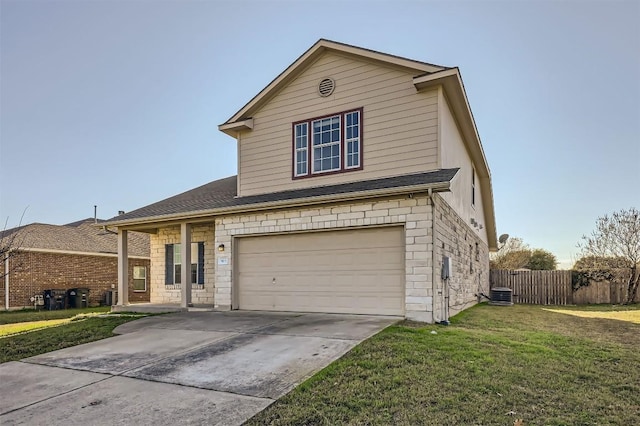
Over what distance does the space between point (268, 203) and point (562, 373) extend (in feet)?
24.0

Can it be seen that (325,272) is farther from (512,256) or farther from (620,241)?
(512,256)

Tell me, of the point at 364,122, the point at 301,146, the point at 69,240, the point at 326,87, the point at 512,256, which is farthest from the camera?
the point at 512,256

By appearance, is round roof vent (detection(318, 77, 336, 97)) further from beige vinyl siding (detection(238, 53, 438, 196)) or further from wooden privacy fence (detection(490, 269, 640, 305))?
wooden privacy fence (detection(490, 269, 640, 305))

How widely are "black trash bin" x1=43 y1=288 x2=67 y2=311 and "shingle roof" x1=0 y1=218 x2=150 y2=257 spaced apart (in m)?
2.01

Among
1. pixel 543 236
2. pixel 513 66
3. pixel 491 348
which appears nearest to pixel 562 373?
pixel 491 348

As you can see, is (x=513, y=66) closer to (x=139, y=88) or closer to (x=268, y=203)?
(x=268, y=203)

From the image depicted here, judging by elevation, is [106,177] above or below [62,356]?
above

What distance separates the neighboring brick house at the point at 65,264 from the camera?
17.8m

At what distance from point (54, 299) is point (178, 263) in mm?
8117

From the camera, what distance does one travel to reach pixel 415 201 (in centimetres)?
893

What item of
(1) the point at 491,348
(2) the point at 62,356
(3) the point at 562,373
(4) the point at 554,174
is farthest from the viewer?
(4) the point at 554,174

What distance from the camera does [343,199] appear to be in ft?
31.5

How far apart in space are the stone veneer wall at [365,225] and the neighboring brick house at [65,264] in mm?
7177

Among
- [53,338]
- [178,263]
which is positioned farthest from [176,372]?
[178,263]
